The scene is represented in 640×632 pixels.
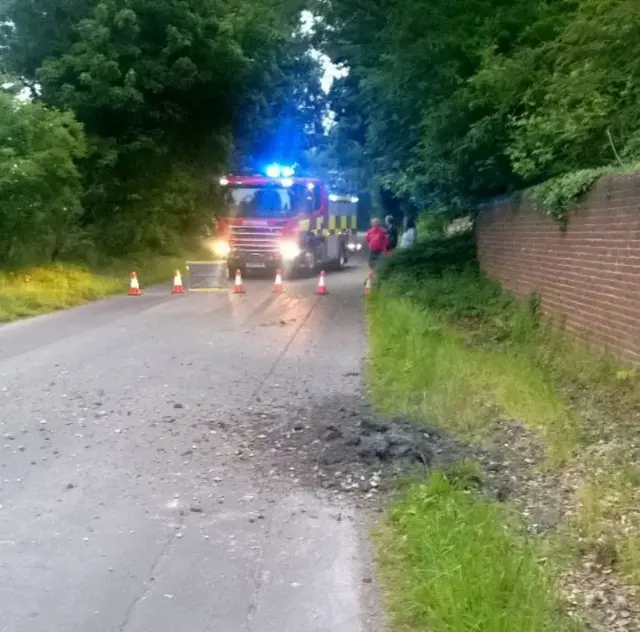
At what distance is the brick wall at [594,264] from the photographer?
8914mm

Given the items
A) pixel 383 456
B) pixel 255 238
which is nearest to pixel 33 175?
pixel 255 238

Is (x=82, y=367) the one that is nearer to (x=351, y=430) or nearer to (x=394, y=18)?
(x=351, y=430)

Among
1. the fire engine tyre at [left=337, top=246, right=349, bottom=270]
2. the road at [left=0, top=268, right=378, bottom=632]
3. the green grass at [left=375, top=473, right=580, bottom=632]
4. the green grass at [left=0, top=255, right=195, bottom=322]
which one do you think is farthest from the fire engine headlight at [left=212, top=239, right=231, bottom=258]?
the green grass at [left=375, top=473, right=580, bottom=632]

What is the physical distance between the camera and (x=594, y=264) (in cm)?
1030

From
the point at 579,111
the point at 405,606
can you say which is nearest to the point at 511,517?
the point at 405,606

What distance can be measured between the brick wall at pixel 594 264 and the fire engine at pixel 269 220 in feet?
40.0

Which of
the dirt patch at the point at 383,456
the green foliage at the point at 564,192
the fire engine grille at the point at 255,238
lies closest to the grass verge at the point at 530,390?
the dirt patch at the point at 383,456

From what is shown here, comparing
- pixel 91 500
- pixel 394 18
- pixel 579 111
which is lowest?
pixel 91 500

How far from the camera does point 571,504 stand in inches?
237

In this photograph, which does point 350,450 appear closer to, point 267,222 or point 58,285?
point 58,285

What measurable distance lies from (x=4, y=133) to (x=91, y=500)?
47.4 feet

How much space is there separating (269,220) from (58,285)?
7.80 meters

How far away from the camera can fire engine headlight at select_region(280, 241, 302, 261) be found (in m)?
26.5

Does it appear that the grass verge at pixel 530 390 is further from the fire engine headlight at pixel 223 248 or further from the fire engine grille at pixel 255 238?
the fire engine headlight at pixel 223 248
